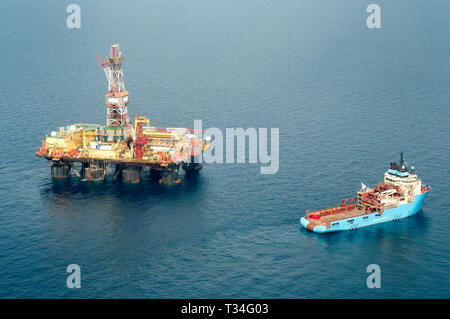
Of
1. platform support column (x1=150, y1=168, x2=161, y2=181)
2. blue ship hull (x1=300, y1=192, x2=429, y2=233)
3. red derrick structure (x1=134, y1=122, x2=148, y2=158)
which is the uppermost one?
red derrick structure (x1=134, y1=122, x2=148, y2=158)

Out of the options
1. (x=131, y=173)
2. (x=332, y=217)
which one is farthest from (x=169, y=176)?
(x=332, y=217)

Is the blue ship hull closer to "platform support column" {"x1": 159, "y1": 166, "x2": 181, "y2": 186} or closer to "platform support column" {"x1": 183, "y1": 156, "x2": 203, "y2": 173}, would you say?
"platform support column" {"x1": 159, "y1": 166, "x2": 181, "y2": 186}

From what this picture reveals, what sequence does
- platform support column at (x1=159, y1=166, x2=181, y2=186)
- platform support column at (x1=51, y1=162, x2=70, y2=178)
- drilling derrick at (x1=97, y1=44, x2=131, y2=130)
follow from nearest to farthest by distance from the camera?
platform support column at (x1=159, y1=166, x2=181, y2=186) → platform support column at (x1=51, y1=162, x2=70, y2=178) → drilling derrick at (x1=97, y1=44, x2=131, y2=130)

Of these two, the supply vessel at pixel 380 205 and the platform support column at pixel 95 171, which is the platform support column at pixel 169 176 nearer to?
the platform support column at pixel 95 171

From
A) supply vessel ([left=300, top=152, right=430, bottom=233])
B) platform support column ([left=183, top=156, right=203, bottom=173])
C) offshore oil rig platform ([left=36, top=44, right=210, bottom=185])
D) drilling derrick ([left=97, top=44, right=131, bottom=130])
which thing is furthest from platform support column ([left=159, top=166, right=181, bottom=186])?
supply vessel ([left=300, top=152, right=430, bottom=233])

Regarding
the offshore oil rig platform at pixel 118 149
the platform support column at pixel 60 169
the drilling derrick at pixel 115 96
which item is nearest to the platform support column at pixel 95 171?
the offshore oil rig platform at pixel 118 149

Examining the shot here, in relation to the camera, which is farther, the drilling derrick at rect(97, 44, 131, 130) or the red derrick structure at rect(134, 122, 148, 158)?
the drilling derrick at rect(97, 44, 131, 130)

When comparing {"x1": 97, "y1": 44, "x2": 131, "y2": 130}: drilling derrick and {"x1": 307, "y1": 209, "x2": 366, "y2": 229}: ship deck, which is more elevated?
{"x1": 97, "y1": 44, "x2": 131, "y2": 130}: drilling derrick
